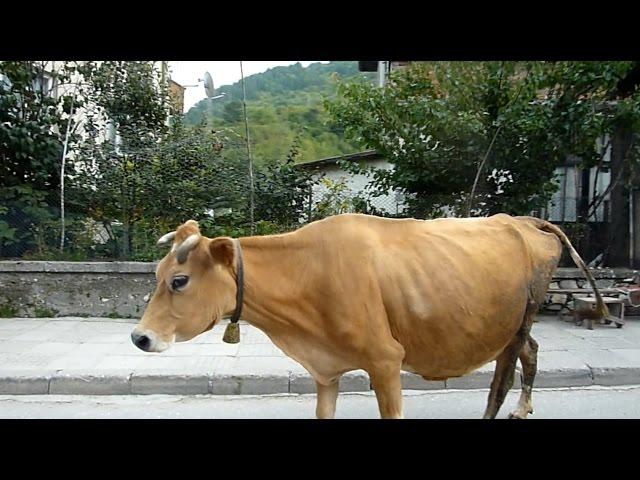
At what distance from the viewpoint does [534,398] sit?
17.8 feet

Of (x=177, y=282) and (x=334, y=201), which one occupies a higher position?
(x=334, y=201)

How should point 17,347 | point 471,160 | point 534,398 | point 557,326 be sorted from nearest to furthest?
point 534,398
point 17,347
point 557,326
point 471,160

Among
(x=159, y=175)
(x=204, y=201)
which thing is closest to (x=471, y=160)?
(x=204, y=201)

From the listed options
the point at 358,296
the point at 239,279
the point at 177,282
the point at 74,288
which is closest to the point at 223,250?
the point at 239,279

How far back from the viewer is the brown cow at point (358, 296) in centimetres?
282

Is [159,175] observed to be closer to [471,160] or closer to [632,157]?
[471,160]

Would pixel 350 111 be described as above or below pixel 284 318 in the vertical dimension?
above

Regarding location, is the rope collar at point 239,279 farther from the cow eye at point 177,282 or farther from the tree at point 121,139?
the tree at point 121,139

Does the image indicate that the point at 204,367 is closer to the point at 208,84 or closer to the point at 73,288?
the point at 73,288

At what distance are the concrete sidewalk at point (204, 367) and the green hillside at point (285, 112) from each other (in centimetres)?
425

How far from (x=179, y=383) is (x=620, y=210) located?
799 cm

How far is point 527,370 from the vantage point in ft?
13.4

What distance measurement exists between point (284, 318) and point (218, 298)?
368 millimetres

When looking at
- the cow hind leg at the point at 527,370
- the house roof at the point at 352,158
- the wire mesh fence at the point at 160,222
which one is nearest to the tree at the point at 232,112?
the house roof at the point at 352,158
